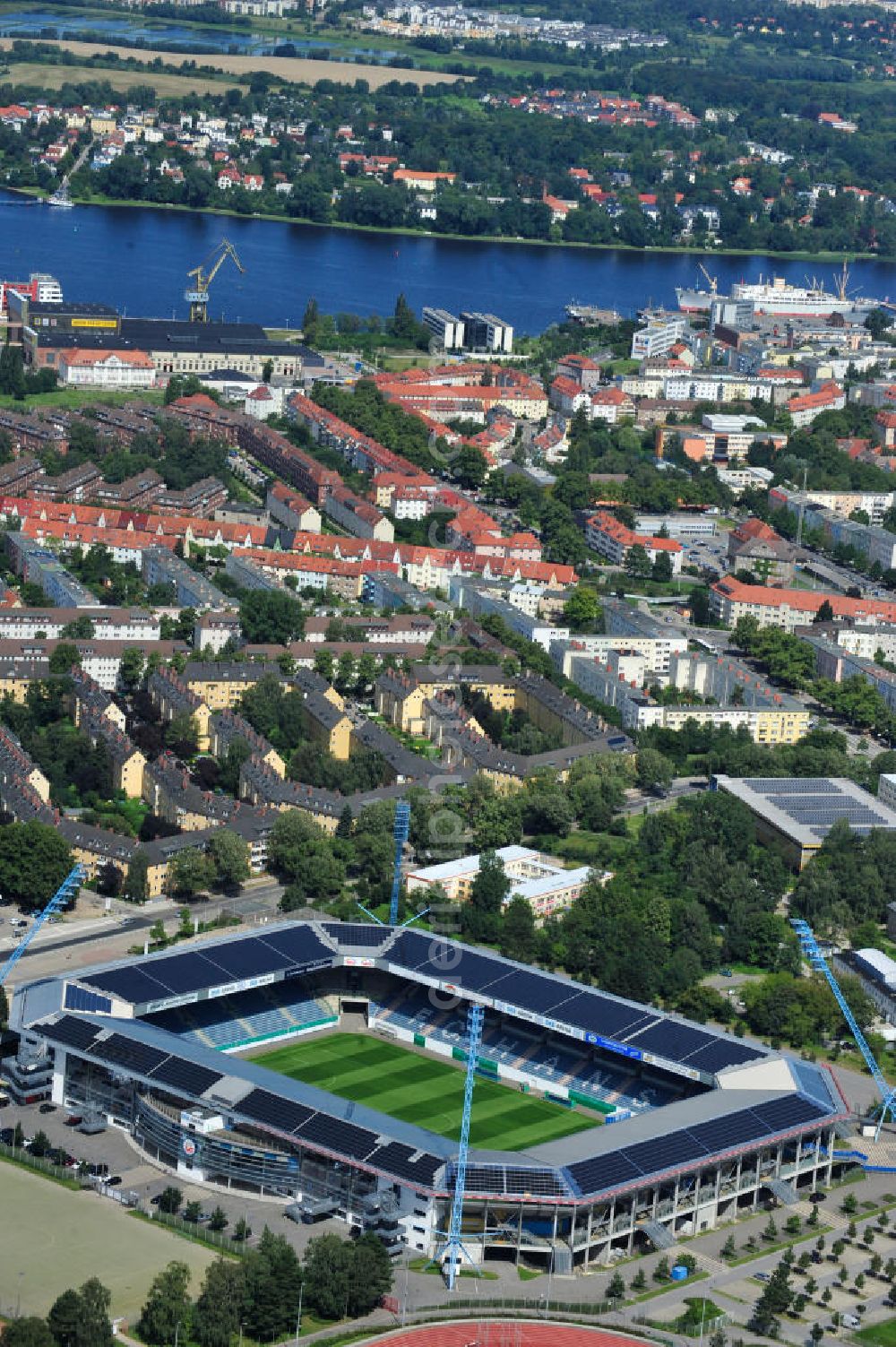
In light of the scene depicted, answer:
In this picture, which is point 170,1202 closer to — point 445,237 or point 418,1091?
point 418,1091

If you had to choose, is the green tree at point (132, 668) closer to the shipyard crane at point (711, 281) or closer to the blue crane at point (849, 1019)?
the blue crane at point (849, 1019)

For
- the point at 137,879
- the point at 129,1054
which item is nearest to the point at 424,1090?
the point at 129,1054

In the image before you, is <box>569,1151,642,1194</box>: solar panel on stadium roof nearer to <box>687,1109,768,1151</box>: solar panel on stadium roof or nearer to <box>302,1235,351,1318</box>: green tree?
<box>687,1109,768,1151</box>: solar panel on stadium roof

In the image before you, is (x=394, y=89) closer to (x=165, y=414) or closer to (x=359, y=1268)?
(x=165, y=414)

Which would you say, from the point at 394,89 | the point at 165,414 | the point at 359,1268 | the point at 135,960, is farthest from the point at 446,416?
the point at 394,89

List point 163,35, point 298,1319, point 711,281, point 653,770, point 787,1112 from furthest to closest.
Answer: point 163,35
point 711,281
point 653,770
point 787,1112
point 298,1319

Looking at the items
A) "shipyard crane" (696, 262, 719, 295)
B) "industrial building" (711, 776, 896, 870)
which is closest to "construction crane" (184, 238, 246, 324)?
"shipyard crane" (696, 262, 719, 295)
